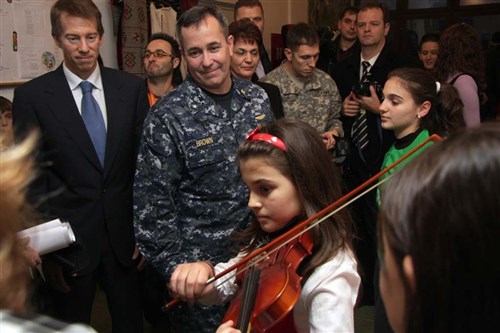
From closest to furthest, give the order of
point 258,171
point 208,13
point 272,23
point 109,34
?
point 258,171
point 208,13
point 109,34
point 272,23

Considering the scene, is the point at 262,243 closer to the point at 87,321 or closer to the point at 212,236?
the point at 212,236

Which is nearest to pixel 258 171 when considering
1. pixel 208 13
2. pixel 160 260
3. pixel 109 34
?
pixel 160 260

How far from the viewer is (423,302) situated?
0.77 m

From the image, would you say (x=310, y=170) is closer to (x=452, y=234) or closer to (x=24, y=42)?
(x=452, y=234)

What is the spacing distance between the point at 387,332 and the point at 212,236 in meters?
0.91

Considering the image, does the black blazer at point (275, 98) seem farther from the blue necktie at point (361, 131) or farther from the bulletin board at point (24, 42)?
the bulletin board at point (24, 42)

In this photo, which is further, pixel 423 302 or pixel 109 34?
pixel 109 34

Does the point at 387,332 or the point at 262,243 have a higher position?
the point at 262,243

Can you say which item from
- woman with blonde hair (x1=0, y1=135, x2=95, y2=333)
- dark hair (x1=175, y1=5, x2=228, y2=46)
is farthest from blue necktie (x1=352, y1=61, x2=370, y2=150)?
woman with blonde hair (x1=0, y1=135, x2=95, y2=333)

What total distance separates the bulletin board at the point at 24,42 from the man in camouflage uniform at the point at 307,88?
152 cm

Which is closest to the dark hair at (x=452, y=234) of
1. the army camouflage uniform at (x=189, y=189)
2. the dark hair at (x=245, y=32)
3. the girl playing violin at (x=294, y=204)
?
the girl playing violin at (x=294, y=204)

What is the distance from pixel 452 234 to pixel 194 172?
1156mm

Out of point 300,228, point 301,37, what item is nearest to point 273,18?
point 301,37

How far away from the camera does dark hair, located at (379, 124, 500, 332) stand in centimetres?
73
